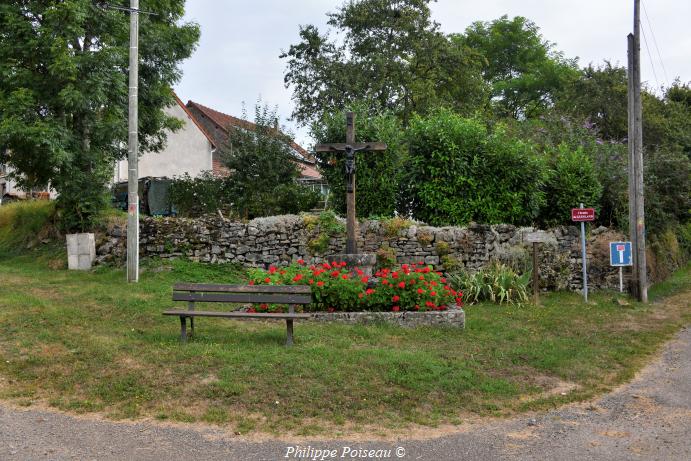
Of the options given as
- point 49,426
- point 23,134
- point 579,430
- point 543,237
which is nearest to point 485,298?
point 543,237

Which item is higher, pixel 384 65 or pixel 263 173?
pixel 384 65

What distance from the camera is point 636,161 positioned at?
1280 centimetres

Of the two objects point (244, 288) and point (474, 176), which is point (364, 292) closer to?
point (244, 288)

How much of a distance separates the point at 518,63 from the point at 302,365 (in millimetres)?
38750

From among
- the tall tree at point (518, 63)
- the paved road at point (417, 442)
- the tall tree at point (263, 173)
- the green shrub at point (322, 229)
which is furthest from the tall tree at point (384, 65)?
the paved road at point (417, 442)

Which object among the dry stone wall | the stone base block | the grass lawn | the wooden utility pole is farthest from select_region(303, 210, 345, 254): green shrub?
the wooden utility pole

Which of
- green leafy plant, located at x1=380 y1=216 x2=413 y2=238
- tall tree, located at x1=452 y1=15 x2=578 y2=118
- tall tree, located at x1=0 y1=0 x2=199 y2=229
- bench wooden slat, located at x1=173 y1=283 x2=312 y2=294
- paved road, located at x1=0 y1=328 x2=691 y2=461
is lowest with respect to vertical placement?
paved road, located at x1=0 y1=328 x2=691 y2=461

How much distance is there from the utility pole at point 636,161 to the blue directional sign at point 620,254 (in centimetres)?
40

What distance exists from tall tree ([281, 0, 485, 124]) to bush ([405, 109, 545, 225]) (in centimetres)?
887

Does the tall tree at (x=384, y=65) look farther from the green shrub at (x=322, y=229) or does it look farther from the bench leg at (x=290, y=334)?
the bench leg at (x=290, y=334)

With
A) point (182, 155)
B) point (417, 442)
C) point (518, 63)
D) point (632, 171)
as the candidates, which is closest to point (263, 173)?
point (632, 171)

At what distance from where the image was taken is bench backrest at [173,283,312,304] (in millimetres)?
7371

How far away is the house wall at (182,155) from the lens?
28.7 metres

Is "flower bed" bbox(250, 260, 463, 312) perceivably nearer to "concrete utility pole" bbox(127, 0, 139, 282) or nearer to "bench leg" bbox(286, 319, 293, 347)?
"bench leg" bbox(286, 319, 293, 347)
